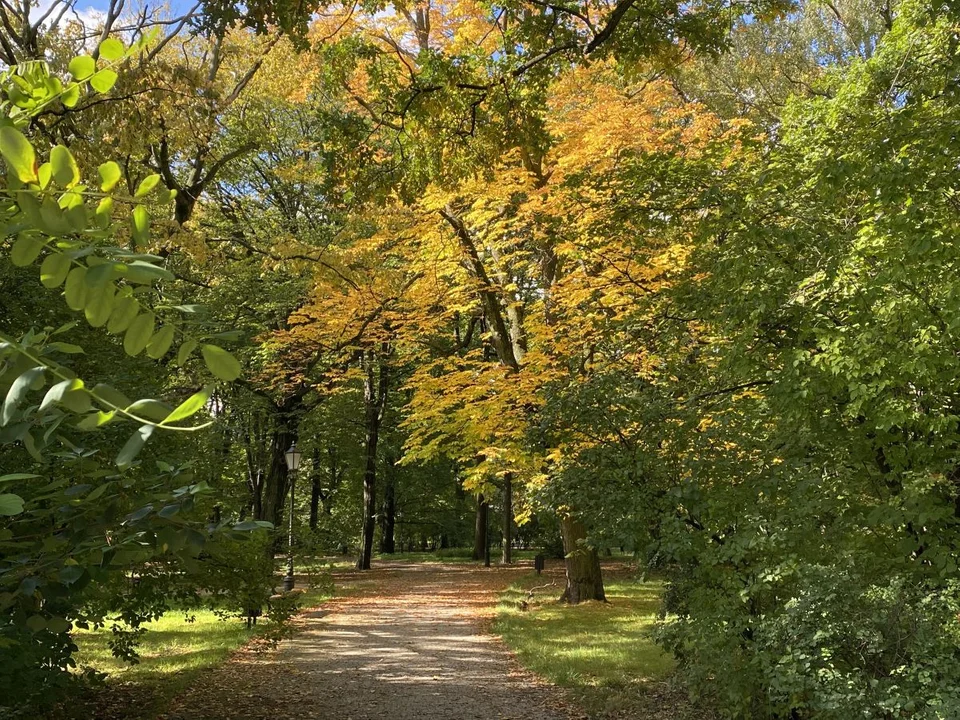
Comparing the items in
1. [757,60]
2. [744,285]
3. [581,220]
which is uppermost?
[757,60]

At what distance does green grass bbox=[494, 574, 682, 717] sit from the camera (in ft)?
26.1

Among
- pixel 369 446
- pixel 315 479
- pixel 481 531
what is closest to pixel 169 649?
pixel 369 446

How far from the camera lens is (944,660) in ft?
14.5

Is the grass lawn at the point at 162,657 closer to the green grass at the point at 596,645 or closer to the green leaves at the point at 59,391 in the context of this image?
the green grass at the point at 596,645

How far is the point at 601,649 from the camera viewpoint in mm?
10195

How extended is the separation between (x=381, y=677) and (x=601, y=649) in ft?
9.81

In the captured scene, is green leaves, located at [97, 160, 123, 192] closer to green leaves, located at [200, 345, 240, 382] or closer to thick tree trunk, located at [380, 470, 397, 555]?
green leaves, located at [200, 345, 240, 382]

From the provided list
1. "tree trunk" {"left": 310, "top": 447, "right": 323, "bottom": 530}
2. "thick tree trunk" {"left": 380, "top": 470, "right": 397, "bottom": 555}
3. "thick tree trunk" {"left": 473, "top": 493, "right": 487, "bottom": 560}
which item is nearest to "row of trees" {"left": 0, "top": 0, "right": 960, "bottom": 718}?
"thick tree trunk" {"left": 473, "top": 493, "right": 487, "bottom": 560}

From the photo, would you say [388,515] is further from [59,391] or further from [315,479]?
[59,391]

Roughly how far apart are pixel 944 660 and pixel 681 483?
2314 millimetres

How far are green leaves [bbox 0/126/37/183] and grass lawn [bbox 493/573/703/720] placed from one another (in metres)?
6.79

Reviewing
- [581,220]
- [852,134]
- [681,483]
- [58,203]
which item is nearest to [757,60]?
[581,220]

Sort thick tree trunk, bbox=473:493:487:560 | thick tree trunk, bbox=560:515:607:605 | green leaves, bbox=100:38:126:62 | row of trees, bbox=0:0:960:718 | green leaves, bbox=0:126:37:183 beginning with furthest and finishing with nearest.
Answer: thick tree trunk, bbox=473:493:487:560
thick tree trunk, bbox=560:515:607:605
row of trees, bbox=0:0:960:718
green leaves, bbox=100:38:126:62
green leaves, bbox=0:126:37:183

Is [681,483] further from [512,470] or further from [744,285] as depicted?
[512,470]
